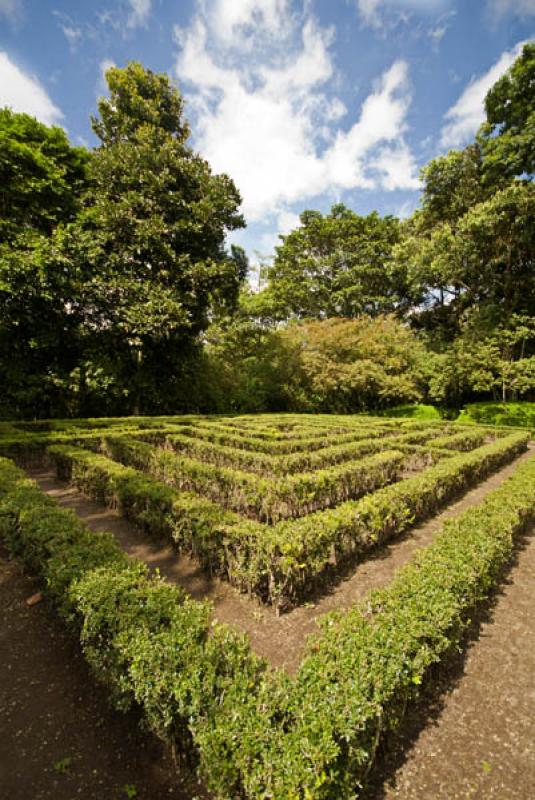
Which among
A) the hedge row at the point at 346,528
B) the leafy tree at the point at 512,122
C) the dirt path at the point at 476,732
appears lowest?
the dirt path at the point at 476,732

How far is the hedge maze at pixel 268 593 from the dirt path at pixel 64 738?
0.82ft

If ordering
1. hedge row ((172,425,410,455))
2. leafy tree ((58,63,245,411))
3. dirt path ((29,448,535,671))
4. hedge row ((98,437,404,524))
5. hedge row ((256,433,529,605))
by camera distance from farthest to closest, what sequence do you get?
leafy tree ((58,63,245,411)) < hedge row ((172,425,410,455)) < hedge row ((98,437,404,524)) < hedge row ((256,433,529,605)) < dirt path ((29,448,535,671))

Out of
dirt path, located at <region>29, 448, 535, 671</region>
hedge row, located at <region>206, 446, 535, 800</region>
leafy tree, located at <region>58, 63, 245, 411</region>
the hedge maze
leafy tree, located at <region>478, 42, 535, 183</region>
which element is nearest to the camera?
hedge row, located at <region>206, 446, 535, 800</region>

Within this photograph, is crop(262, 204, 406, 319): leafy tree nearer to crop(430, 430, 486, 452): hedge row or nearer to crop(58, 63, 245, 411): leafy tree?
crop(58, 63, 245, 411): leafy tree

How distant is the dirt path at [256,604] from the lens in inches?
144

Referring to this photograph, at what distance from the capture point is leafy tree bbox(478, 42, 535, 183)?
1966cm

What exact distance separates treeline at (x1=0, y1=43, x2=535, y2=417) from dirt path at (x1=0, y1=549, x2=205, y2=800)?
16.0 m

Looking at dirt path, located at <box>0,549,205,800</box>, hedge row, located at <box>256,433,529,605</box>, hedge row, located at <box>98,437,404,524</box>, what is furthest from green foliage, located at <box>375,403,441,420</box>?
dirt path, located at <box>0,549,205,800</box>

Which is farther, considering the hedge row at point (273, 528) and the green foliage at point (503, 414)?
the green foliage at point (503, 414)

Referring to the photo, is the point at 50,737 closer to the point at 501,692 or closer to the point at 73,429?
the point at 501,692

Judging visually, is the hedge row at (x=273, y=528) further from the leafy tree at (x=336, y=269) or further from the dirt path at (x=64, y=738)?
the leafy tree at (x=336, y=269)

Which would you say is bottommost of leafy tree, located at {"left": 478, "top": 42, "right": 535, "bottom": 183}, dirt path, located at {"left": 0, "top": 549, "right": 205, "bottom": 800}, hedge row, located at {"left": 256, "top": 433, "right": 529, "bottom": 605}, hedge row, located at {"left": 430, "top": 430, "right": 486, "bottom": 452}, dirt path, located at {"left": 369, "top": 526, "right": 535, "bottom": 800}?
dirt path, located at {"left": 369, "top": 526, "right": 535, "bottom": 800}

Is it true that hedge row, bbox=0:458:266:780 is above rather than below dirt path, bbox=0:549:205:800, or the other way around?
above

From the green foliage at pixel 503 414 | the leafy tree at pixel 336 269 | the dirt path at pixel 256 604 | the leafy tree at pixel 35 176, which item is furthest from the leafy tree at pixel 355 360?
the dirt path at pixel 256 604
